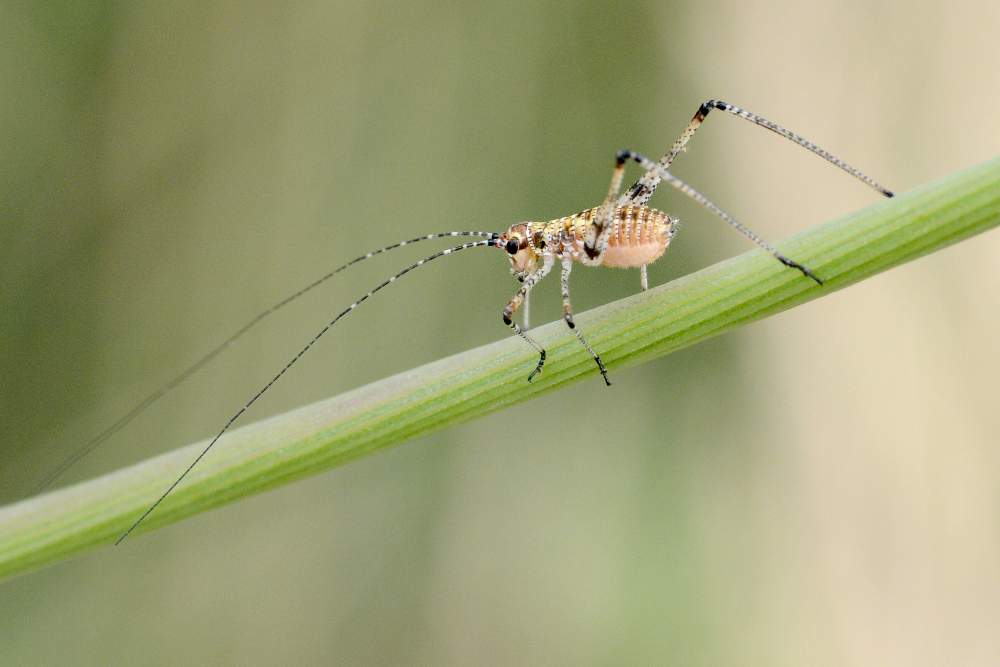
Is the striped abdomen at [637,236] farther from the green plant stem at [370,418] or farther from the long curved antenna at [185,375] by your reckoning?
the green plant stem at [370,418]

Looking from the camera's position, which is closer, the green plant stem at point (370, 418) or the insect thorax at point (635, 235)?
the green plant stem at point (370, 418)

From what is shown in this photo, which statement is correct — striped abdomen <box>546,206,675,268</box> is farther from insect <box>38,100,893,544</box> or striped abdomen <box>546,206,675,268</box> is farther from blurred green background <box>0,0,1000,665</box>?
blurred green background <box>0,0,1000,665</box>

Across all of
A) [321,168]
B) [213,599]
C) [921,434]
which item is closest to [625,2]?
[321,168]

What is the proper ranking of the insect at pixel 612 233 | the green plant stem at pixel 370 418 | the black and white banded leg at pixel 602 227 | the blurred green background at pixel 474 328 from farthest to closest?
1. the blurred green background at pixel 474 328
2. the black and white banded leg at pixel 602 227
3. the insect at pixel 612 233
4. the green plant stem at pixel 370 418

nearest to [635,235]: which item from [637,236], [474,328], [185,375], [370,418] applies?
[637,236]

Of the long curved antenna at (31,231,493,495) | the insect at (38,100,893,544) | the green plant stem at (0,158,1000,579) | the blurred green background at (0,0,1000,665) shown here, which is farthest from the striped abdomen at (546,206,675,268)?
the blurred green background at (0,0,1000,665)

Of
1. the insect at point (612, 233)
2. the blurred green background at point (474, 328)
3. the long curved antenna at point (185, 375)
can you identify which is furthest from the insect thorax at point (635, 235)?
the blurred green background at point (474, 328)

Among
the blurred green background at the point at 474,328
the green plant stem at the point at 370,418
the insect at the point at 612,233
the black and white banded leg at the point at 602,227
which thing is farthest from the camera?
the blurred green background at the point at 474,328

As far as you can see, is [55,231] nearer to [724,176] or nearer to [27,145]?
[27,145]
